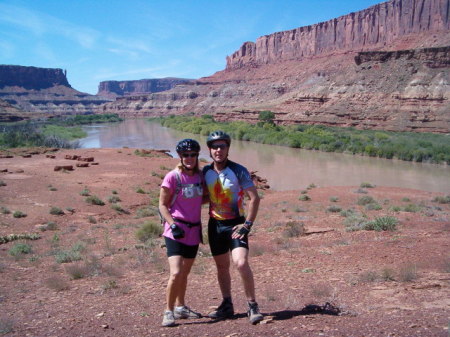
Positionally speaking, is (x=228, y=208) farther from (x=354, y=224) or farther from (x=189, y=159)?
(x=354, y=224)

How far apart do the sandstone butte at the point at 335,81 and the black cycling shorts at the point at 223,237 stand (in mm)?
51616

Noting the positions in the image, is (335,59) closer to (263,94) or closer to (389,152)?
(263,94)

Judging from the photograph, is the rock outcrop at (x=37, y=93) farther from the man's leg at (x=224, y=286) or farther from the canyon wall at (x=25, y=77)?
the man's leg at (x=224, y=286)

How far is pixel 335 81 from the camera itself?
71500 mm

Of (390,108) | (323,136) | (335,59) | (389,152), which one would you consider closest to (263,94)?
(335,59)

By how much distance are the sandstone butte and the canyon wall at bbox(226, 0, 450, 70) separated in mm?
245

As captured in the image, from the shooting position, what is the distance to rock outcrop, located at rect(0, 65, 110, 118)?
548ft

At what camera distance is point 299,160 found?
3769 cm

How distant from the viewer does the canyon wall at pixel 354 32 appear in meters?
91.6

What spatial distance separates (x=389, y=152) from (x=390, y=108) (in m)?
22.0

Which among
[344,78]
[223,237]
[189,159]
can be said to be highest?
[344,78]

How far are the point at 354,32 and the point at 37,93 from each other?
137727mm

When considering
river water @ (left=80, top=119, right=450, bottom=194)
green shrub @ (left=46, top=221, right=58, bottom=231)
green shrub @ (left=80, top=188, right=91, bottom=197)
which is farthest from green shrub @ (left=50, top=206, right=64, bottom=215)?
river water @ (left=80, top=119, right=450, bottom=194)

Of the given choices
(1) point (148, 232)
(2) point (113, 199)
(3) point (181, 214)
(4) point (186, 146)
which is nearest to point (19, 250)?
(1) point (148, 232)
